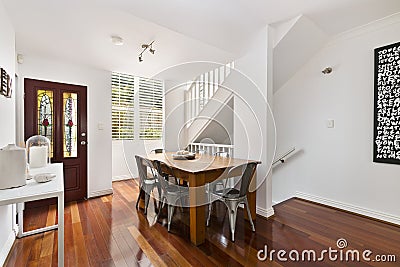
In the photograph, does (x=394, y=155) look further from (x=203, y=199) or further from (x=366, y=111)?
(x=203, y=199)

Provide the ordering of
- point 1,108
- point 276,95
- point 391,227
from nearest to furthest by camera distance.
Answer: point 1,108 < point 391,227 < point 276,95

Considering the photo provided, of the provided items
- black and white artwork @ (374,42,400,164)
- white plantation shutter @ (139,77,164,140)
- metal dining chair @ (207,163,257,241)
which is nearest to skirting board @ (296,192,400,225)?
black and white artwork @ (374,42,400,164)

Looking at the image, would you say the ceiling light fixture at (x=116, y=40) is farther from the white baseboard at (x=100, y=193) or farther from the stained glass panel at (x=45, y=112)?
the white baseboard at (x=100, y=193)

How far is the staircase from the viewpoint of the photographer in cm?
371

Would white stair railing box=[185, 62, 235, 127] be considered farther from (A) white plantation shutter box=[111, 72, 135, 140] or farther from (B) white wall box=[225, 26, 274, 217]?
(A) white plantation shutter box=[111, 72, 135, 140]

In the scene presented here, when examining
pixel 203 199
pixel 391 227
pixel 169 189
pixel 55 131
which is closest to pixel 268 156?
pixel 203 199

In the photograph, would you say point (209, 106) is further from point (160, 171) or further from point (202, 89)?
point (160, 171)

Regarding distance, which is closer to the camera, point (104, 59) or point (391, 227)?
point (391, 227)

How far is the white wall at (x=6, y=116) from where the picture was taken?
1695mm

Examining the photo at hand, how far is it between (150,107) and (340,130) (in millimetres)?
3535

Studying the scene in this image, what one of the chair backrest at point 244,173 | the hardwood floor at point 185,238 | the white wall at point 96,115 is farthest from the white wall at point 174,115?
the chair backrest at point 244,173

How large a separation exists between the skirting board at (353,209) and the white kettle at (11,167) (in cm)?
350

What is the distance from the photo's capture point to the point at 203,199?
2053 millimetres

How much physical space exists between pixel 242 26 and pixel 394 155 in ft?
7.66
